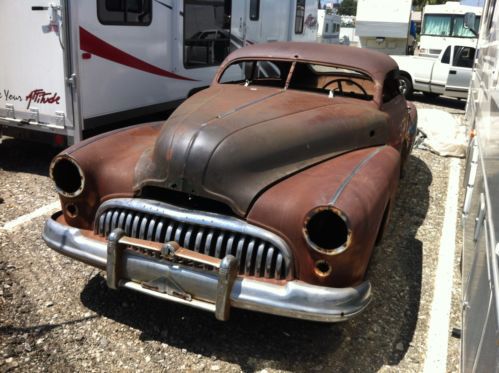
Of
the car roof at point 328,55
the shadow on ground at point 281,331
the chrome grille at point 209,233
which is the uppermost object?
the car roof at point 328,55

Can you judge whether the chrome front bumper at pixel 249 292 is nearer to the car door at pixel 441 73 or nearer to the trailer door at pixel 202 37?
the trailer door at pixel 202 37

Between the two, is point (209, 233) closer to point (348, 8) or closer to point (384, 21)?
point (384, 21)

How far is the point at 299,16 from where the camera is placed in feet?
40.9

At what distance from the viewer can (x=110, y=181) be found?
3549mm

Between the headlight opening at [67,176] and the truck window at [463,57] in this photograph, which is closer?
the headlight opening at [67,176]

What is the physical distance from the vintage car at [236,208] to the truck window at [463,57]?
30.4ft

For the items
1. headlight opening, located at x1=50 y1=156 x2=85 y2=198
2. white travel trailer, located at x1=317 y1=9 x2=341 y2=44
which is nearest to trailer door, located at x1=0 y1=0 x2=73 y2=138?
headlight opening, located at x1=50 y1=156 x2=85 y2=198

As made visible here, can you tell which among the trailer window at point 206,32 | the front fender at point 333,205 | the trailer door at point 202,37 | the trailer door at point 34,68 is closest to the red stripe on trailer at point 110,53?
the trailer door at point 34,68

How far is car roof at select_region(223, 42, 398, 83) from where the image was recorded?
185 inches

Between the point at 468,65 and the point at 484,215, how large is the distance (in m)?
10.2

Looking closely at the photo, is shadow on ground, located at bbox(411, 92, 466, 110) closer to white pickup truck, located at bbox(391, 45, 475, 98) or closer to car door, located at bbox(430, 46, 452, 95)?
white pickup truck, located at bbox(391, 45, 475, 98)

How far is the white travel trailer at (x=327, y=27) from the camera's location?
2339 centimetres

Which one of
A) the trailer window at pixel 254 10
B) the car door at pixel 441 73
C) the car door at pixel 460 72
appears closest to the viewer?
the trailer window at pixel 254 10

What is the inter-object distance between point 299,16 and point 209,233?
407 inches
